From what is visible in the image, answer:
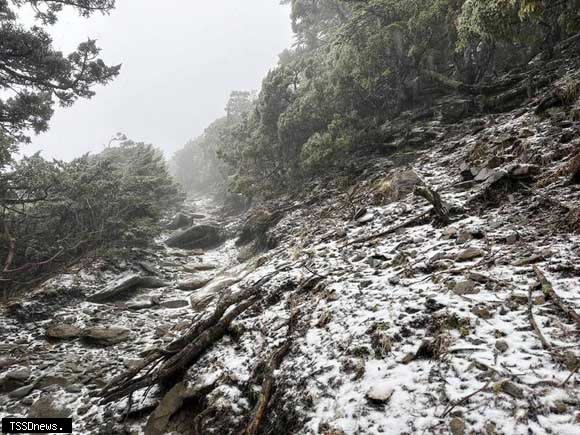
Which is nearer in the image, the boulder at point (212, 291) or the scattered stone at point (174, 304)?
the boulder at point (212, 291)

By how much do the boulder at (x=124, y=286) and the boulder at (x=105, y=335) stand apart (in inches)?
76.0

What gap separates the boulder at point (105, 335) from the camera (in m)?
6.91

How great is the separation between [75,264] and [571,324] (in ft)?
41.9

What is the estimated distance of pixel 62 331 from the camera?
721cm

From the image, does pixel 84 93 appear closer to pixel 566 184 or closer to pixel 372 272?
pixel 372 272

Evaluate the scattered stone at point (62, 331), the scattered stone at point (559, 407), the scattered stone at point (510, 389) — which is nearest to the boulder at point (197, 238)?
the scattered stone at point (62, 331)

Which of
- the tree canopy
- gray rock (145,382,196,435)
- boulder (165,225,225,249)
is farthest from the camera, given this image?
boulder (165,225,225,249)

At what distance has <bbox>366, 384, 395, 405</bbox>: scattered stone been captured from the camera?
2854 mm

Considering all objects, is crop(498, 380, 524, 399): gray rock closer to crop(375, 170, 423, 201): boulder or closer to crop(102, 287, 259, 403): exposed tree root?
crop(102, 287, 259, 403): exposed tree root

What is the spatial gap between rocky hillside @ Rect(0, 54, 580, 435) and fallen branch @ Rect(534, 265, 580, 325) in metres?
0.02

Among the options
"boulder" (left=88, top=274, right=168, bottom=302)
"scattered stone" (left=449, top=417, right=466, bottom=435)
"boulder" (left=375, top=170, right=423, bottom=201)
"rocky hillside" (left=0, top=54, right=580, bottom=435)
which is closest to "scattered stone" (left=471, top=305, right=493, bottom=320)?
"rocky hillside" (left=0, top=54, right=580, bottom=435)

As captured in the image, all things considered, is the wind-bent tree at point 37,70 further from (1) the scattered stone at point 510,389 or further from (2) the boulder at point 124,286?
(1) the scattered stone at point 510,389

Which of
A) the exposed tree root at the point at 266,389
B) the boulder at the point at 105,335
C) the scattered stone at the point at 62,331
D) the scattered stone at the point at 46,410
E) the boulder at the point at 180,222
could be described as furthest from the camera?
the boulder at the point at 180,222

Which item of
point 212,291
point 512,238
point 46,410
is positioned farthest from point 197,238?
point 512,238
